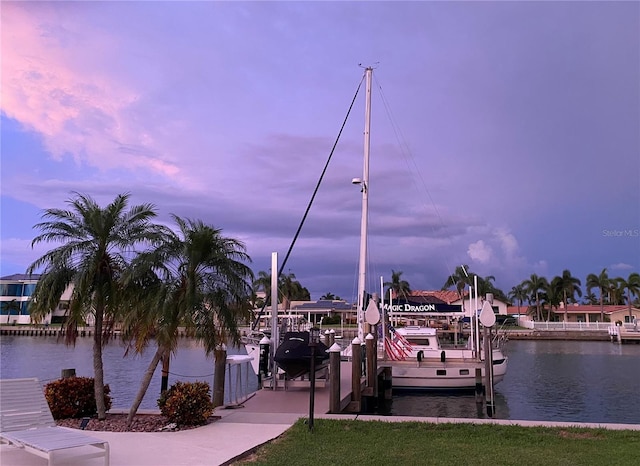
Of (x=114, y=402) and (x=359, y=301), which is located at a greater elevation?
(x=359, y=301)

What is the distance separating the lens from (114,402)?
21547 millimetres

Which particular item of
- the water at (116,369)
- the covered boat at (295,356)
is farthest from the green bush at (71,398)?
the water at (116,369)

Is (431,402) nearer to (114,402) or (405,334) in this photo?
(405,334)

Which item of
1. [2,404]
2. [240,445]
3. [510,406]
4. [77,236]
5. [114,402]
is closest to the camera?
[2,404]

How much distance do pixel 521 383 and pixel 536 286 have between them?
248 ft

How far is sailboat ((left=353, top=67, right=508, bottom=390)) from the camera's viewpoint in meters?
23.5

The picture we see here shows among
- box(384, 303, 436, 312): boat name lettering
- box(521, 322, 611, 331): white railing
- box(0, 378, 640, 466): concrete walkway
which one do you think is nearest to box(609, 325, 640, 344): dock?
box(521, 322, 611, 331): white railing

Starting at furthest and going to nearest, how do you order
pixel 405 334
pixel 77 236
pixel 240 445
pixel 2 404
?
1. pixel 405 334
2. pixel 77 236
3. pixel 240 445
4. pixel 2 404

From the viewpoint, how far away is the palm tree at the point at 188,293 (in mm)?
11711

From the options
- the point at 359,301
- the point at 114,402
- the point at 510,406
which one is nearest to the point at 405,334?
the point at 359,301

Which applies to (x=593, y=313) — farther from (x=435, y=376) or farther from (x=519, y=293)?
(x=435, y=376)

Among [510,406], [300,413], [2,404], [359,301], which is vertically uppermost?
[359,301]

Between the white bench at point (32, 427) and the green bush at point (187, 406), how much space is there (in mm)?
2526

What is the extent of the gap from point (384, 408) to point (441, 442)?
41.3 ft
